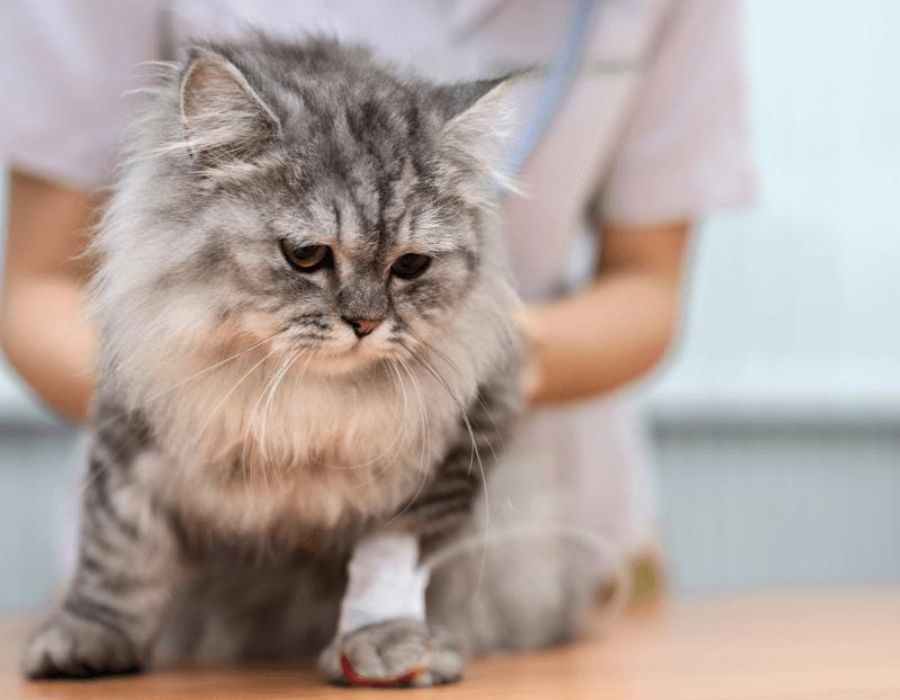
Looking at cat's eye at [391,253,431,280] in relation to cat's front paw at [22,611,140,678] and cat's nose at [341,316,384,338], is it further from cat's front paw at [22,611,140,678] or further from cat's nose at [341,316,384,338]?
cat's front paw at [22,611,140,678]

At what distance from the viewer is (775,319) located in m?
2.25

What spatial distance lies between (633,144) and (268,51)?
1.96ft

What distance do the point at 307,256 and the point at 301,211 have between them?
35mm

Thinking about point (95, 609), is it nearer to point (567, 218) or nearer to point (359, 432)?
point (359, 432)

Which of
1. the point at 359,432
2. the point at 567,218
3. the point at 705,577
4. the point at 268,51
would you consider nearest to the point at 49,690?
the point at 359,432

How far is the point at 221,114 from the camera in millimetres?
895

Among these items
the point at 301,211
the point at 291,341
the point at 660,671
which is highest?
the point at 301,211

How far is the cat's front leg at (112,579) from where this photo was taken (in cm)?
101

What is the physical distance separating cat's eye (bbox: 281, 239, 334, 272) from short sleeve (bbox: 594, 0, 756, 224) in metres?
0.66

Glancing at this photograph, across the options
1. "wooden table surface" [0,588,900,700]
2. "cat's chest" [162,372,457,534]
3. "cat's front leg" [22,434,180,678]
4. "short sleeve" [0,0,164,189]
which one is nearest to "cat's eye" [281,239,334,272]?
"cat's chest" [162,372,457,534]

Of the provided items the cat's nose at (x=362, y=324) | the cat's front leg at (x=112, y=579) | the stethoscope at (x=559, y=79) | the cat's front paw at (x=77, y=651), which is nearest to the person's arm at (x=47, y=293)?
the cat's front leg at (x=112, y=579)

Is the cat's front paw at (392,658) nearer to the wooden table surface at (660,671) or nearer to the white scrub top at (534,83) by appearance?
the wooden table surface at (660,671)

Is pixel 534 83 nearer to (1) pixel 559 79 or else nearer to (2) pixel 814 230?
(1) pixel 559 79

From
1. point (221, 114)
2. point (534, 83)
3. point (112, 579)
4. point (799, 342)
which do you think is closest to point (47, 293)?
point (112, 579)
